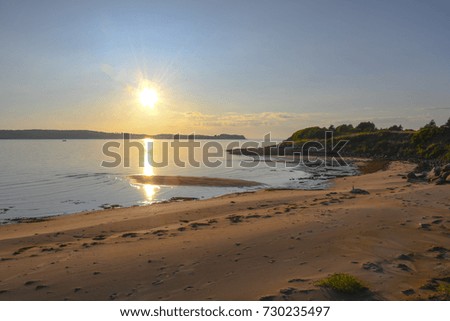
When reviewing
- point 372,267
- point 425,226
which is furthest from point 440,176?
point 372,267

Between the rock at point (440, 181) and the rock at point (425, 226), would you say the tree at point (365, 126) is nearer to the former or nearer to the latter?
the rock at point (440, 181)

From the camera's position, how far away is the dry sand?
667cm

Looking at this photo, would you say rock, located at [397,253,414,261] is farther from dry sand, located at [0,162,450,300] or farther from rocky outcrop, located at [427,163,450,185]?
rocky outcrop, located at [427,163,450,185]

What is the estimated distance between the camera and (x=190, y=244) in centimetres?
988

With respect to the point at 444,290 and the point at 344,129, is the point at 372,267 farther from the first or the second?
the point at 344,129

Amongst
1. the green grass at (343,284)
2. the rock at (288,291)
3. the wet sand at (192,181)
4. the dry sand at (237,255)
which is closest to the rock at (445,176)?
the dry sand at (237,255)

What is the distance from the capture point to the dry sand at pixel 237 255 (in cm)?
667

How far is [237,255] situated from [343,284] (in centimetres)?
314

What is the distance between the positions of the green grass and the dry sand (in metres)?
0.18

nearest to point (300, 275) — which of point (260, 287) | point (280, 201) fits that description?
point (260, 287)

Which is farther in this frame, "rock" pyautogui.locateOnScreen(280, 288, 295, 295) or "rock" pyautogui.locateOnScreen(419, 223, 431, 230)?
"rock" pyautogui.locateOnScreen(419, 223, 431, 230)

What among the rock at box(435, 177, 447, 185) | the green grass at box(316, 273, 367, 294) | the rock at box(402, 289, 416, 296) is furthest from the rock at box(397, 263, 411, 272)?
the rock at box(435, 177, 447, 185)

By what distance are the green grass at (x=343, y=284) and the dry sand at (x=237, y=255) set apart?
0.18m

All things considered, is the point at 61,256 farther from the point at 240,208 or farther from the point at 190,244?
the point at 240,208
